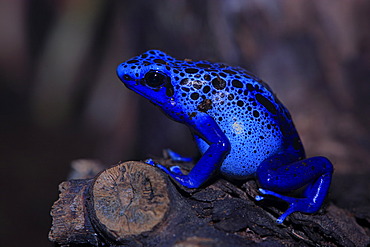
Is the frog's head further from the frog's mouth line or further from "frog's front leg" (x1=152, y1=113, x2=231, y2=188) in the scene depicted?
"frog's front leg" (x1=152, y1=113, x2=231, y2=188)

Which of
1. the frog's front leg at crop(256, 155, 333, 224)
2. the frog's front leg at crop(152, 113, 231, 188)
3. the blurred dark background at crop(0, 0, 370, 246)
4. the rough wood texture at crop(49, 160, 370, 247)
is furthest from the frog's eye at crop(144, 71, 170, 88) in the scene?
the blurred dark background at crop(0, 0, 370, 246)

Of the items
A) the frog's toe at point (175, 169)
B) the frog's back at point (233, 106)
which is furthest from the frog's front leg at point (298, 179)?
the frog's toe at point (175, 169)

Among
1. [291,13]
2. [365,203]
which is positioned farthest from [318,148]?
[291,13]

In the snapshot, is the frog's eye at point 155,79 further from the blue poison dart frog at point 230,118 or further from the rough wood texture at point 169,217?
the rough wood texture at point 169,217

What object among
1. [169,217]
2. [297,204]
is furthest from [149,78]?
[297,204]

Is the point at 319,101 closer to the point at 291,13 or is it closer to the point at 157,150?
the point at 291,13

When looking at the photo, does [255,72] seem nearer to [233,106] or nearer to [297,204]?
[233,106]
